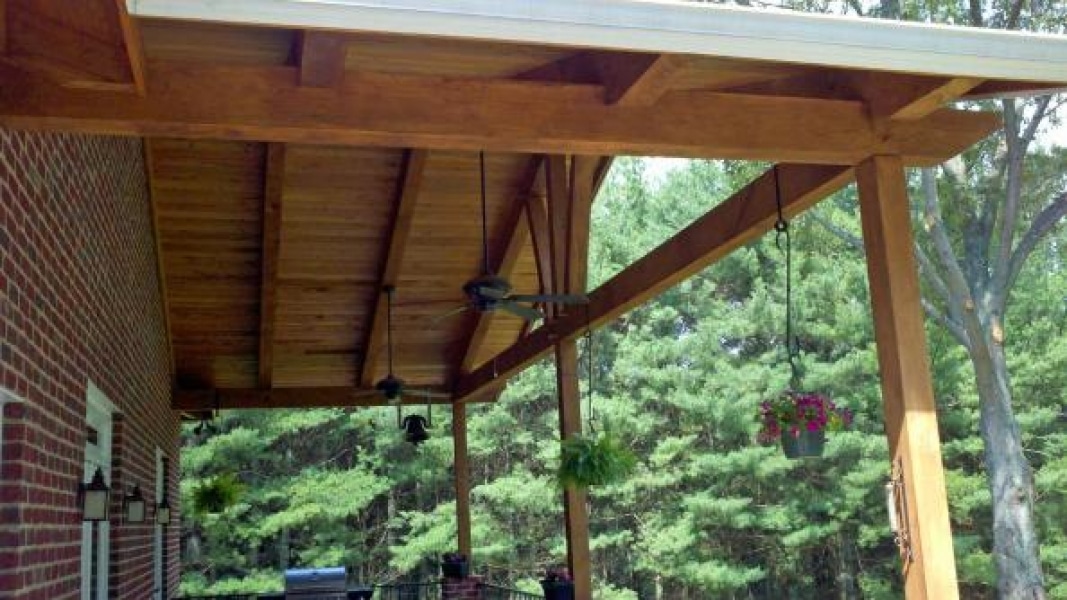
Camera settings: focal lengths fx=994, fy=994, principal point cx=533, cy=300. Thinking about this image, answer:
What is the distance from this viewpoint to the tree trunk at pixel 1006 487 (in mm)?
12297

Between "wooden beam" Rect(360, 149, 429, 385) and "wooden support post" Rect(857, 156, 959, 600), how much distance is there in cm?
411

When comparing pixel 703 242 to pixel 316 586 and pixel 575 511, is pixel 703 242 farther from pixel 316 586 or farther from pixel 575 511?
pixel 316 586

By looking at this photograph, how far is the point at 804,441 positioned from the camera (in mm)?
4438

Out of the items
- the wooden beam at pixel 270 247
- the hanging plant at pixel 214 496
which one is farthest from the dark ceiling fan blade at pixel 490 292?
the hanging plant at pixel 214 496

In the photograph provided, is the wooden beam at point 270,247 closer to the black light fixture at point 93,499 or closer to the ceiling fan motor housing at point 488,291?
the ceiling fan motor housing at point 488,291

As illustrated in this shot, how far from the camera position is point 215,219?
8.14 meters

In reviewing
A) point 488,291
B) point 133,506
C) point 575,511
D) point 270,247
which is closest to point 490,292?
point 488,291

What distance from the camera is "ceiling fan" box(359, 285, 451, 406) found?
8.61 metres

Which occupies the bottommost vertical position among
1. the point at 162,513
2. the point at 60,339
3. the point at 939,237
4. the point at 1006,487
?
the point at 1006,487

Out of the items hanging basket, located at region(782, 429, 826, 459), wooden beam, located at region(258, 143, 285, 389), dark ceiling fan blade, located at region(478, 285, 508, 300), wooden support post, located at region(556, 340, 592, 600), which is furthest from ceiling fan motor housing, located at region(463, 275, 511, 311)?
hanging basket, located at region(782, 429, 826, 459)

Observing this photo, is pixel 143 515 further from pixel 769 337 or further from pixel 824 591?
pixel 824 591

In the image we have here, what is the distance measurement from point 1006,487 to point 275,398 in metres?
9.04

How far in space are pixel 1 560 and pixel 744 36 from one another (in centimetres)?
249

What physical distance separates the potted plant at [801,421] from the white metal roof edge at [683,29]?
1.89 m
